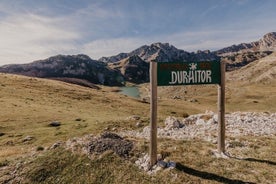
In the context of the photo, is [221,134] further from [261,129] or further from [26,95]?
[26,95]

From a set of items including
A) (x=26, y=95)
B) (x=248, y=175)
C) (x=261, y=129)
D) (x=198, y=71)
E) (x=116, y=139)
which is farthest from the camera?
(x=26, y=95)

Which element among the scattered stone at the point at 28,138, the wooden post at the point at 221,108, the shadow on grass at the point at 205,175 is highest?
the wooden post at the point at 221,108

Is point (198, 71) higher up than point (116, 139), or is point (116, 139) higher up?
point (198, 71)

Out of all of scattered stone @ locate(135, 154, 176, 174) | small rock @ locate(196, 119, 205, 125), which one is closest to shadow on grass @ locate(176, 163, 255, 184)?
scattered stone @ locate(135, 154, 176, 174)

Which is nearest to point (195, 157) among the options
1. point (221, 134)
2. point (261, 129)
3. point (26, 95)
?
point (221, 134)

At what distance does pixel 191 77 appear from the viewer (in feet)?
45.5

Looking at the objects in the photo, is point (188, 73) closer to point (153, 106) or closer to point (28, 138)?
point (153, 106)

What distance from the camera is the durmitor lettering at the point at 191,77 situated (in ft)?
44.7

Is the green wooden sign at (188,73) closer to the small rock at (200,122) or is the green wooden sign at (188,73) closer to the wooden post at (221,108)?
the wooden post at (221,108)

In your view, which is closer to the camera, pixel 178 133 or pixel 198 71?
pixel 198 71

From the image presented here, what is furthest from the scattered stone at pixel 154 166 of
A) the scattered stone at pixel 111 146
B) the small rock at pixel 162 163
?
the scattered stone at pixel 111 146

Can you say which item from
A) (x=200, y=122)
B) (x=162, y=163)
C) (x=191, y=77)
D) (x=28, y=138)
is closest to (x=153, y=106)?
(x=191, y=77)

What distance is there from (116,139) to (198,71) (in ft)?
22.0

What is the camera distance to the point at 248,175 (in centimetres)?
1220
